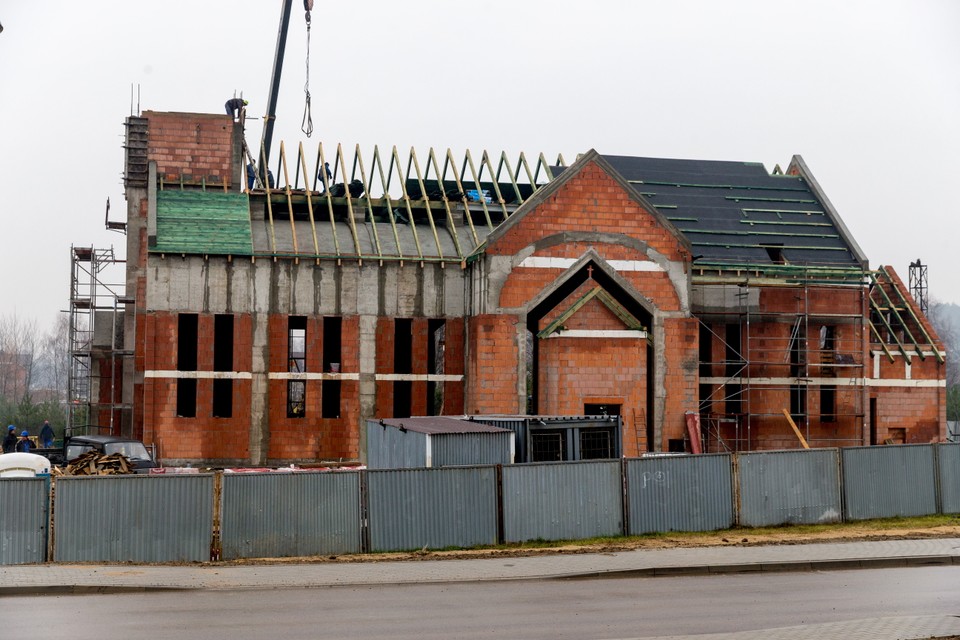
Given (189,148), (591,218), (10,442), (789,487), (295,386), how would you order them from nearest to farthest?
(789,487) < (591,218) < (10,442) < (295,386) < (189,148)

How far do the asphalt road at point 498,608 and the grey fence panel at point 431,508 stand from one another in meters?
3.98

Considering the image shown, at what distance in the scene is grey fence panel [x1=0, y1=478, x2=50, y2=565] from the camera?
865 inches

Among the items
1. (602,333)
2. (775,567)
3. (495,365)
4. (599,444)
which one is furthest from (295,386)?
(775,567)

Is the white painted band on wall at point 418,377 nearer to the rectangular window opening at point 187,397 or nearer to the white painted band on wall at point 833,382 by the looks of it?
the rectangular window opening at point 187,397

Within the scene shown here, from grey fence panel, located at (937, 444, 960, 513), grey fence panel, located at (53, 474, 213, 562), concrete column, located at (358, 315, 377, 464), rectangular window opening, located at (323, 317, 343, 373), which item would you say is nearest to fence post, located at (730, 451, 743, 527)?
grey fence panel, located at (937, 444, 960, 513)

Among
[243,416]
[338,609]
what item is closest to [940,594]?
[338,609]

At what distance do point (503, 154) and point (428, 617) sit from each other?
36.3 meters

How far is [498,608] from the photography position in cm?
1733

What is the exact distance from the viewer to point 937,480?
2939 centimetres

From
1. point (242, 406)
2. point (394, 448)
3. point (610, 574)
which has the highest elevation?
point (242, 406)

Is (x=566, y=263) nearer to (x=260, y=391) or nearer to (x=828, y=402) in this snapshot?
(x=260, y=391)

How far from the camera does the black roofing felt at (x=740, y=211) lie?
152 feet

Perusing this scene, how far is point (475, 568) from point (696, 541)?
578 centimetres

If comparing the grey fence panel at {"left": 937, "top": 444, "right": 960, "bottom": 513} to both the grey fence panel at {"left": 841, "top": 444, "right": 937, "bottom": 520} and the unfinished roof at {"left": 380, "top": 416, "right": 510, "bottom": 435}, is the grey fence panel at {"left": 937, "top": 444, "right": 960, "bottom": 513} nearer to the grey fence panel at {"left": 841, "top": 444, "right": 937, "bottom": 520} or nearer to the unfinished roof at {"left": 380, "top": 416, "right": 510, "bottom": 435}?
the grey fence panel at {"left": 841, "top": 444, "right": 937, "bottom": 520}
